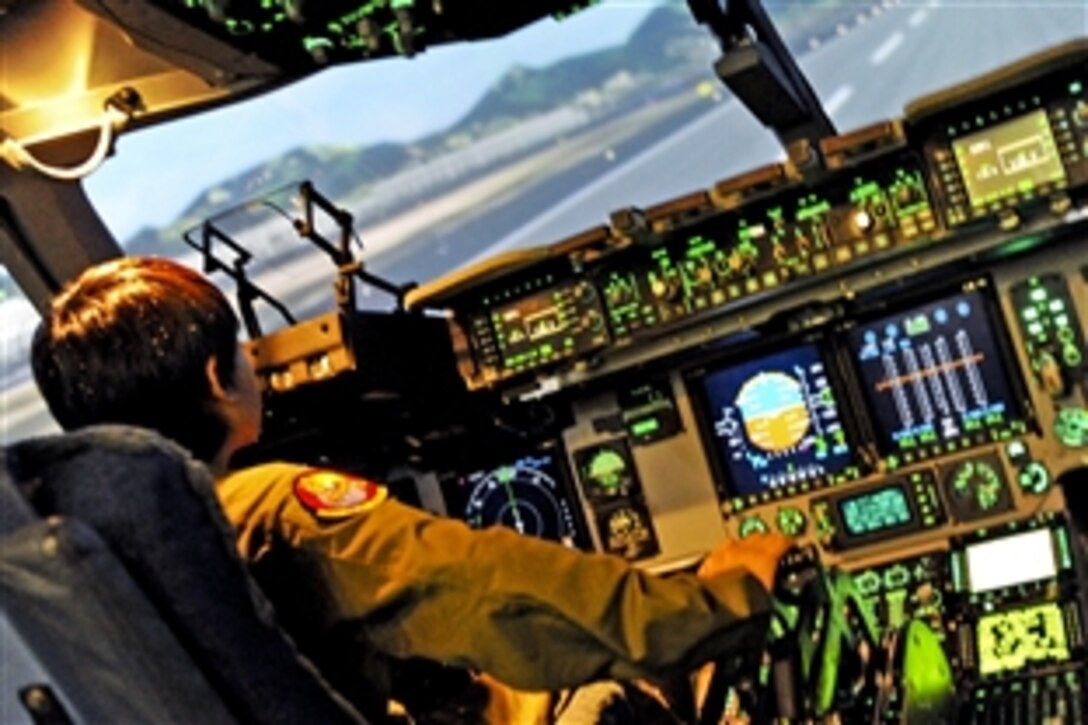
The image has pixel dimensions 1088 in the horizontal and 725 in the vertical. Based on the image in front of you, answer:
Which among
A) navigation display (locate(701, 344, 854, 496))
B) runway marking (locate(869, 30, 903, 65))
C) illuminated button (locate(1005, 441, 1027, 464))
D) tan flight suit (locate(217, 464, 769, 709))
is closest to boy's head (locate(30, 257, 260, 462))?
tan flight suit (locate(217, 464, 769, 709))

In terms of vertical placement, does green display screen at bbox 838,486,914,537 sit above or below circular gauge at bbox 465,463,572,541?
below

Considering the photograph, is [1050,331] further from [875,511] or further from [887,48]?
[887,48]

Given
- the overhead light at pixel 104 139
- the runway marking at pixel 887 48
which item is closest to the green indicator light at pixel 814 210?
the overhead light at pixel 104 139

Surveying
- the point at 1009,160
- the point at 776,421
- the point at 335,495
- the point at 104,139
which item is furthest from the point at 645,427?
the point at 335,495

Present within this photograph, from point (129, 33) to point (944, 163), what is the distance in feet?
5.01

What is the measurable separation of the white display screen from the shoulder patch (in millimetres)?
1710

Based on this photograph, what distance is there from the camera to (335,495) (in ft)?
5.44

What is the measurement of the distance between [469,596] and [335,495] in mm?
181

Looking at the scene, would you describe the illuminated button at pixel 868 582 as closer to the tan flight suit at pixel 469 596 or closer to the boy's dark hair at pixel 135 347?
the tan flight suit at pixel 469 596

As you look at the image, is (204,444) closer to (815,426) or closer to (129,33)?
(129,33)

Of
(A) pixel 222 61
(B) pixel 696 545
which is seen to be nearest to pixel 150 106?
(A) pixel 222 61

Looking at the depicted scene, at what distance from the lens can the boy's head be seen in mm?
1631

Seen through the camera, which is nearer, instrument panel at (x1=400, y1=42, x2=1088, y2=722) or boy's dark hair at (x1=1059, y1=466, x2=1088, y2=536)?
instrument panel at (x1=400, y1=42, x2=1088, y2=722)

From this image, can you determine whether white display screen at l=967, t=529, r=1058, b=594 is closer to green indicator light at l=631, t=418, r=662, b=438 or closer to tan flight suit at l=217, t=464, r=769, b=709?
green indicator light at l=631, t=418, r=662, b=438
